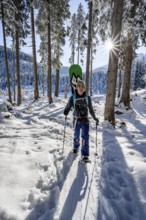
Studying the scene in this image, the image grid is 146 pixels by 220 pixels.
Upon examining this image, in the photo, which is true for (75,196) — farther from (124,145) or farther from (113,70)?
(113,70)

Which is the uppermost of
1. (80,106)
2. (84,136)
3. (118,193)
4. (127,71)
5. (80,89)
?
(127,71)

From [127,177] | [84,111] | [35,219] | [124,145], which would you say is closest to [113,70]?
[124,145]

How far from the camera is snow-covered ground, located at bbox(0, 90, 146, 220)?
11.0 feet

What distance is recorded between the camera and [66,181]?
4.41m

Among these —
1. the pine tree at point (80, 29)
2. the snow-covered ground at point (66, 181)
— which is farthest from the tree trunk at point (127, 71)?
the pine tree at point (80, 29)

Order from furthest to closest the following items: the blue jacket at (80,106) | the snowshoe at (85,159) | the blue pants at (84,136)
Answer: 1. the blue jacket at (80,106)
2. the blue pants at (84,136)
3. the snowshoe at (85,159)

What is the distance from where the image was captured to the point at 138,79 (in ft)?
252

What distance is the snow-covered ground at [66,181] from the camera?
336 cm

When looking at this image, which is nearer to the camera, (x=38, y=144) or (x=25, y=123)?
(x=38, y=144)

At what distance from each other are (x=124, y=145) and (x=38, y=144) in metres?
2.99

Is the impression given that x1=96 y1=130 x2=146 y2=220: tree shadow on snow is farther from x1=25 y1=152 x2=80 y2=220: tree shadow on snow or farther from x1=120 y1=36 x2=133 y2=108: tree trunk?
x1=120 y1=36 x2=133 y2=108: tree trunk

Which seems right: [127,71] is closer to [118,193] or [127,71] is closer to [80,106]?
[80,106]

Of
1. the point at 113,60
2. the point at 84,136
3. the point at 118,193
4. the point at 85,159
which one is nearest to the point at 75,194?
the point at 118,193

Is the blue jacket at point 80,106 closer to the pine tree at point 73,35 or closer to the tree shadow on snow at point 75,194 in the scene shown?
the tree shadow on snow at point 75,194
